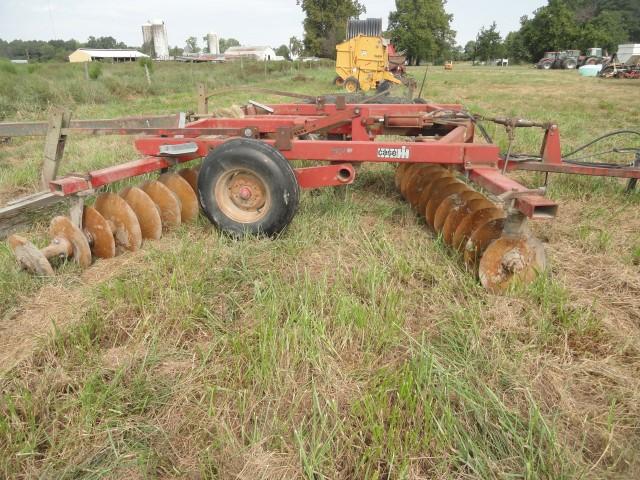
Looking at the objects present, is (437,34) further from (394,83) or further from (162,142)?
(162,142)

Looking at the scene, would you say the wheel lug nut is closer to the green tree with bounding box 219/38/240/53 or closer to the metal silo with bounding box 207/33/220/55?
the metal silo with bounding box 207/33/220/55

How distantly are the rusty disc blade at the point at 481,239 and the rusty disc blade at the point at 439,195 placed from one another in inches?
27.3

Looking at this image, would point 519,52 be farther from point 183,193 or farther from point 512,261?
point 512,261

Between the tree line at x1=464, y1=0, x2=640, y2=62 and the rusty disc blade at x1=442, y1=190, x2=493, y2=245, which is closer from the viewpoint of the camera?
the rusty disc blade at x1=442, y1=190, x2=493, y2=245

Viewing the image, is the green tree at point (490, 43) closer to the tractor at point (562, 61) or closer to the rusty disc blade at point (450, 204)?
the tractor at point (562, 61)

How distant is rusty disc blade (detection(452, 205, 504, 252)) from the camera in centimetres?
282

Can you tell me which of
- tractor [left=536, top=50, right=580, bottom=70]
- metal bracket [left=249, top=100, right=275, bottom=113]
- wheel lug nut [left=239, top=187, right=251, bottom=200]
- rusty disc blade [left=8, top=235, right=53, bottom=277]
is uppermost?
tractor [left=536, top=50, right=580, bottom=70]


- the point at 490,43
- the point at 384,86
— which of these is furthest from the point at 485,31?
the point at 384,86

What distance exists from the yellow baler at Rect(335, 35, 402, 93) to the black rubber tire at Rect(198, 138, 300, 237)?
14.6m

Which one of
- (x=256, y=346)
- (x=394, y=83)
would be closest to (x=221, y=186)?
(x=256, y=346)

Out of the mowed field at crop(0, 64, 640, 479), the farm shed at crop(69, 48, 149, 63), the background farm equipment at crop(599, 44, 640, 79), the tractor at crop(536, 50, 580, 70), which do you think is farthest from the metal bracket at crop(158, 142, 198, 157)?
the farm shed at crop(69, 48, 149, 63)

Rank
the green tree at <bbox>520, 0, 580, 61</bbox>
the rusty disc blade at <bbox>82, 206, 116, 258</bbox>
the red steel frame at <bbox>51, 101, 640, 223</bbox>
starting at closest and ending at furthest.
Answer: the red steel frame at <bbox>51, 101, 640, 223</bbox>
the rusty disc blade at <bbox>82, 206, 116, 258</bbox>
the green tree at <bbox>520, 0, 580, 61</bbox>

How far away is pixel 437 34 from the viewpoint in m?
70.0

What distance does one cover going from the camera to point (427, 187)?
364cm
